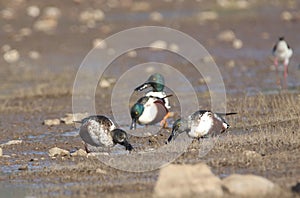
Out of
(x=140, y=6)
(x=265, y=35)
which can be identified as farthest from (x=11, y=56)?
(x=140, y=6)

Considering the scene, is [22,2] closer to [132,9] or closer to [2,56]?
[132,9]

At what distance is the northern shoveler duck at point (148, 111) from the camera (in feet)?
39.1

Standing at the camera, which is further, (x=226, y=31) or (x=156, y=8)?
(x=156, y=8)

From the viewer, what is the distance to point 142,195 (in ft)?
25.1

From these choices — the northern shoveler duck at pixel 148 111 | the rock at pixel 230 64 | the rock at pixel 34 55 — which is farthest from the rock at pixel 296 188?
the rock at pixel 34 55

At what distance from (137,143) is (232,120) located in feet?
6.47

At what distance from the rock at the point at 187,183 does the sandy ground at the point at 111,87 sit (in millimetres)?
→ 366

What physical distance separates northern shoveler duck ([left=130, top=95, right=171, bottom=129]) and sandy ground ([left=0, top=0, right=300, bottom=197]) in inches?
12.7

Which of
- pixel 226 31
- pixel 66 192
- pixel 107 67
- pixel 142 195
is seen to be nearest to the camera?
pixel 142 195

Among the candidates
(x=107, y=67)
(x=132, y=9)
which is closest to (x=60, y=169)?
(x=107, y=67)

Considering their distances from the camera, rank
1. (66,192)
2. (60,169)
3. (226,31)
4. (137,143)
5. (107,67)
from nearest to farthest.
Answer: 1. (66,192)
2. (60,169)
3. (137,143)
4. (107,67)
5. (226,31)

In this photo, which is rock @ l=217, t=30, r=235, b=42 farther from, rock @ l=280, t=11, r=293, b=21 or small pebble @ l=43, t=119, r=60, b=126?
small pebble @ l=43, t=119, r=60, b=126

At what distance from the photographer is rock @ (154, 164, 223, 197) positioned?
289 inches

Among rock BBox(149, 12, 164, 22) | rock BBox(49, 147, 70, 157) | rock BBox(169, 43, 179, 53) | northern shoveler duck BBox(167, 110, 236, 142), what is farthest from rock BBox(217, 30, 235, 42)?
rock BBox(49, 147, 70, 157)
